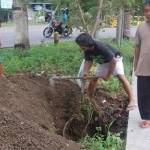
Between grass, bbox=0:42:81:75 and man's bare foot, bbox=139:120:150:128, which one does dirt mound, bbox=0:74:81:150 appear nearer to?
man's bare foot, bbox=139:120:150:128

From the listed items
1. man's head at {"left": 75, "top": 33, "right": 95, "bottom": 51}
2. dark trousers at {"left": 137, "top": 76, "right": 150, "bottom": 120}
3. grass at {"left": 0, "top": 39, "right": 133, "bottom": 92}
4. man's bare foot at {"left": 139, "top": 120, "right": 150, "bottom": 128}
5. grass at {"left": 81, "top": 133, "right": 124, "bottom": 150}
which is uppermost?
man's head at {"left": 75, "top": 33, "right": 95, "bottom": 51}

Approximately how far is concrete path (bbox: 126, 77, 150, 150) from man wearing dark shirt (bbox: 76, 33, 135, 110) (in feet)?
2.94

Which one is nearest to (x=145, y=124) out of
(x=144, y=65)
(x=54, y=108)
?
(x=144, y=65)

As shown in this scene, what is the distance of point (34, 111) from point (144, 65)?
5.24 ft

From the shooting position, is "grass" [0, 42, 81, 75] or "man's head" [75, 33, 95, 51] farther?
"grass" [0, 42, 81, 75]

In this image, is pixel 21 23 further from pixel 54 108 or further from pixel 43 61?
pixel 54 108

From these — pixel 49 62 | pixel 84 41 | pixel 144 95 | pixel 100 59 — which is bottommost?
pixel 49 62

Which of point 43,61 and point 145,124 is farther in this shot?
point 43,61

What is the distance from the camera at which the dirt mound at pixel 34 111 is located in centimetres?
543

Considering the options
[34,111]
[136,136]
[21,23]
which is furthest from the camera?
[21,23]

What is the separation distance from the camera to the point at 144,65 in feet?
22.9

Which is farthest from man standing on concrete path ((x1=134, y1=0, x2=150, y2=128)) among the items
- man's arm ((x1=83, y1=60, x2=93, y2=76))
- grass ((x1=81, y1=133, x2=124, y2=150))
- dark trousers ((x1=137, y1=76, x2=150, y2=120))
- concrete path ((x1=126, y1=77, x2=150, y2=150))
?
man's arm ((x1=83, y1=60, x2=93, y2=76))

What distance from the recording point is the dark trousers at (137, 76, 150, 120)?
280 inches

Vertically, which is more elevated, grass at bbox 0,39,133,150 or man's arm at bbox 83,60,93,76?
man's arm at bbox 83,60,93,76
